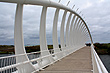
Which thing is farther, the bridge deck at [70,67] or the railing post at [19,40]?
the bridge deck at [70,67]

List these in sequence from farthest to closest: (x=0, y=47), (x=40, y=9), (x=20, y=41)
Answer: (x=40, y=9) < (x=20, y=41) < (x=0, y=47)

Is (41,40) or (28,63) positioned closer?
(28,63)

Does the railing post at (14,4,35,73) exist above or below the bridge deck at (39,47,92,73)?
above

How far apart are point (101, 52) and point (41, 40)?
39.9 meters

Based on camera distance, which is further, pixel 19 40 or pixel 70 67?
pixel 70 67

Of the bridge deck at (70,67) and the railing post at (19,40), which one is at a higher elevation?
the railing post at (19,40)

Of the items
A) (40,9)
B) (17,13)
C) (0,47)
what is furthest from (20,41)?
(40,9)

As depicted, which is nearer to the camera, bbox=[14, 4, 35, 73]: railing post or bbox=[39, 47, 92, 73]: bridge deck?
bbox=[14, 4, 35, 73]: railing post

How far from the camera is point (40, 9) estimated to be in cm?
Answer: 880

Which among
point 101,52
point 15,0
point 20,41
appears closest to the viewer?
point 15,0

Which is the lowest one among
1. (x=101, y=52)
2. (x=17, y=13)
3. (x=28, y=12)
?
(x=101, y=52)

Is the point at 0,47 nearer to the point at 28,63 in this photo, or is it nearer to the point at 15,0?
the point at 28,63

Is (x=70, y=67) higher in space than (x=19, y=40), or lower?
lower

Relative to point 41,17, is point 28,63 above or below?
below
